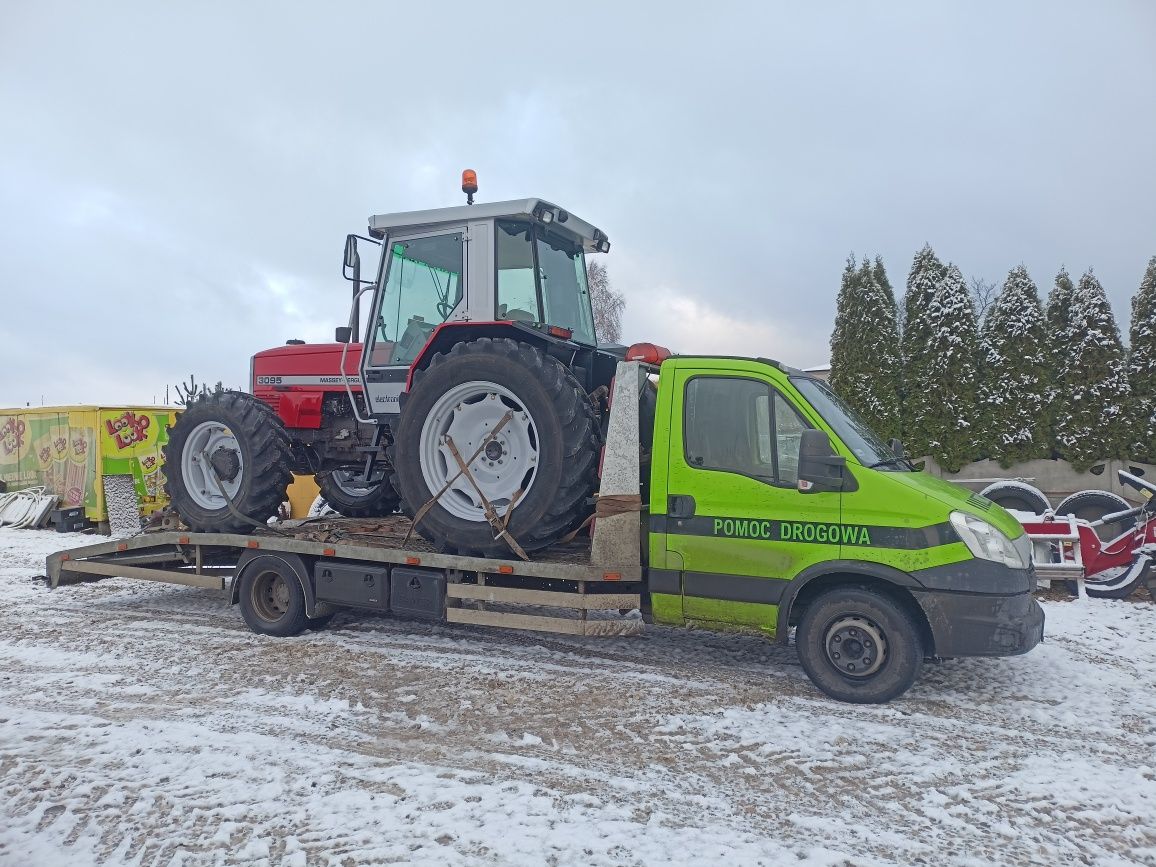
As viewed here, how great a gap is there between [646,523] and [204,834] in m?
3.07

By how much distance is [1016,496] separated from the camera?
30.5 ft

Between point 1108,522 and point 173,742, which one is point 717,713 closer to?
point 173,742

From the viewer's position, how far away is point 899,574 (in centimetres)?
448

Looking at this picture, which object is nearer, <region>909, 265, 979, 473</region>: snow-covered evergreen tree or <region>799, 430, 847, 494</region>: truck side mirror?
<region>799, 430, 847, 494</region>: truck side mirror

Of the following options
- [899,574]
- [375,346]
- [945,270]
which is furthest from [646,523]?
[945,270]

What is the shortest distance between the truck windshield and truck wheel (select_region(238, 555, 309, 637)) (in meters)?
4.36

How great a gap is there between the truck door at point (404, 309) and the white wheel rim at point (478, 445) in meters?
0.86

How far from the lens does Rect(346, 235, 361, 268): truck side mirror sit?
21.5 ft

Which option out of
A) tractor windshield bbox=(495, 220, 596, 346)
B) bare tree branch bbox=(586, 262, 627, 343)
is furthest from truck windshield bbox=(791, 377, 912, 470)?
bare tree branch bbox=(586, 262, 627, 343)

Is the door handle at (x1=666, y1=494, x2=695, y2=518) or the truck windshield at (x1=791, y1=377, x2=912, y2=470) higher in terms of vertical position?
the truck windshield at (x1=791, y1=377, x2=912, y2=470)

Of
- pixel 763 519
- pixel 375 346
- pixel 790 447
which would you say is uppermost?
pixel 375 346

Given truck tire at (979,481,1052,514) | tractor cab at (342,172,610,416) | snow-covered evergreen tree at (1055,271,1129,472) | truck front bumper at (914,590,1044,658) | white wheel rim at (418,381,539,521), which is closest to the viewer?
truck front bumper at (914,590,1044,658)

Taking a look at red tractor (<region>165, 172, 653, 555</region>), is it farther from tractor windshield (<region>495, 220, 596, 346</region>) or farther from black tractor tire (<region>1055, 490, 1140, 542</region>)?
black tractor tire (<region>1055, 490, 1140, 542</region>)

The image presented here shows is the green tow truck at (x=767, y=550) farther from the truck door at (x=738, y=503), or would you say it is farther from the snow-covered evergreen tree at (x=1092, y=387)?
the snow-covered evergreen tree at (x=1092, y=387)
